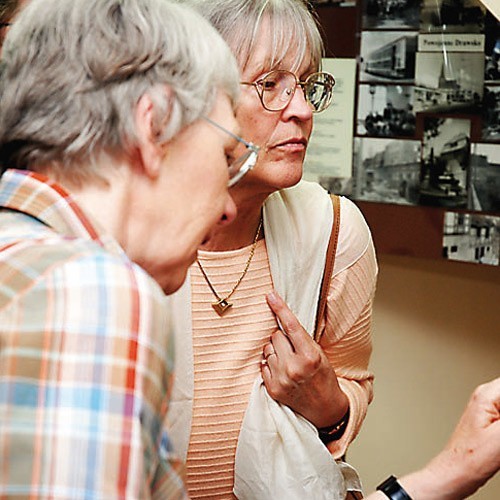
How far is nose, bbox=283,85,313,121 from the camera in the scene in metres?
1.89

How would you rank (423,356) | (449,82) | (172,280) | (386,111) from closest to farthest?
(172,280), (449,82), (386,111), (423,356)

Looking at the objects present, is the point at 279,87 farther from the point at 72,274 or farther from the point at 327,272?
the point at 72,274

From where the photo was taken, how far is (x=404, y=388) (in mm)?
3439

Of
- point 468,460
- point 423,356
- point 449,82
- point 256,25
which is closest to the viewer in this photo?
point 468,460

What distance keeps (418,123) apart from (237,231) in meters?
1.22

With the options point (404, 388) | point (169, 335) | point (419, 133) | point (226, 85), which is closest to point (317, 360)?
point (226, 85)

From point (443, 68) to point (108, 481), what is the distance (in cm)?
235

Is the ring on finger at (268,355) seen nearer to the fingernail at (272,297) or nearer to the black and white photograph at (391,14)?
the fingernail at (272,297)

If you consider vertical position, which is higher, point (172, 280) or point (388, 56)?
point (388, 56)

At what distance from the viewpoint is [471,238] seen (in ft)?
9.78

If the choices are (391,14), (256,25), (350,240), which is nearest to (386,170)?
(391,14)

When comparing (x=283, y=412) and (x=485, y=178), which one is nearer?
(x=283, y=412)

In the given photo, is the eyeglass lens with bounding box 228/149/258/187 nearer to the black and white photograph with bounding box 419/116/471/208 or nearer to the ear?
the ear

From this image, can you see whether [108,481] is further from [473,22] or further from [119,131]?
[473,22]
